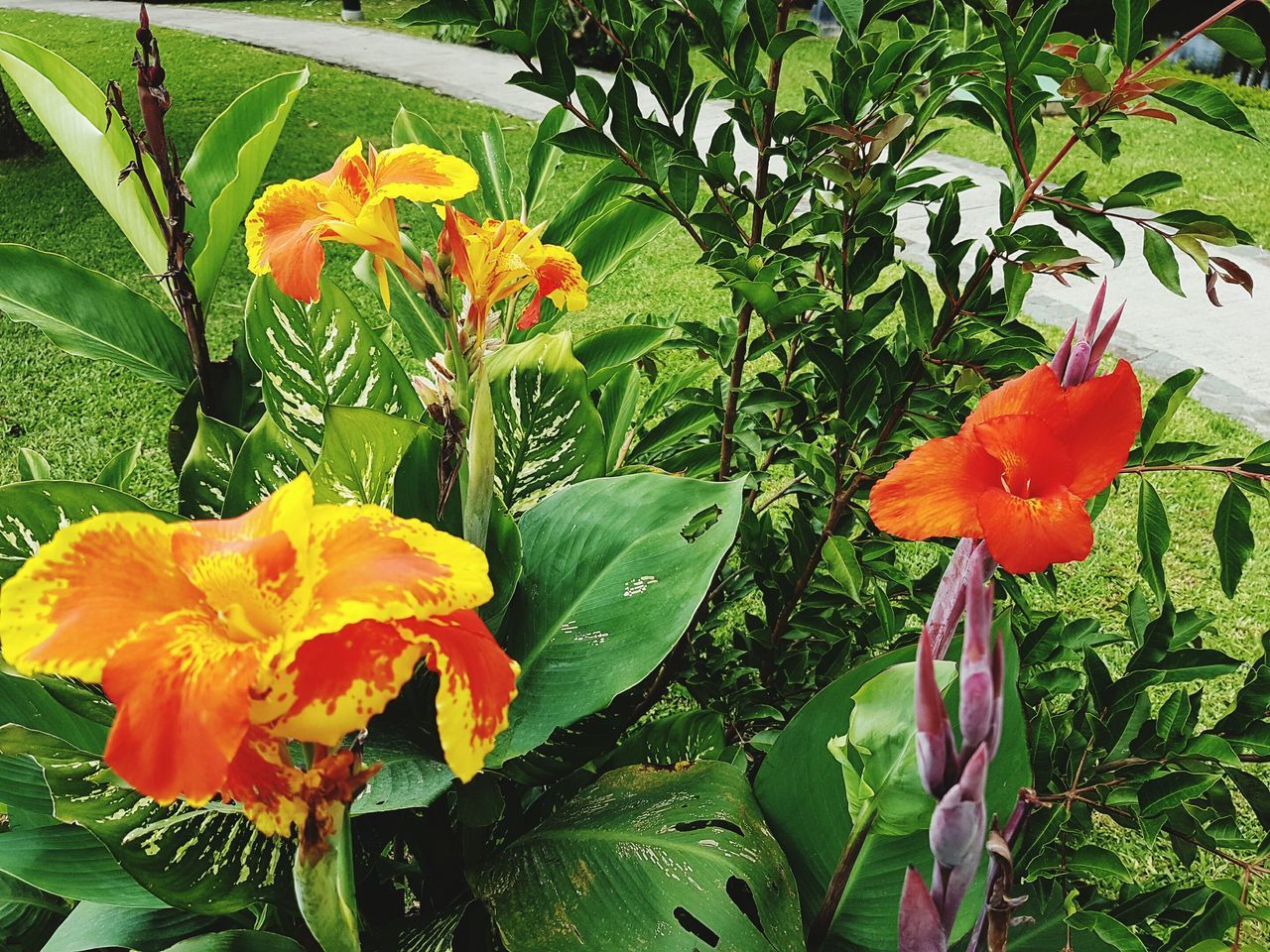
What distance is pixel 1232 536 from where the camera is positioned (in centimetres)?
95

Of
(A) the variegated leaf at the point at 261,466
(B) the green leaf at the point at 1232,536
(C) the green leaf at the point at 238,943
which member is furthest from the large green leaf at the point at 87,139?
(B) the green leaf at the point at 1232,536

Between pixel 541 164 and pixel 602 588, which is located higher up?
pixel 541 164

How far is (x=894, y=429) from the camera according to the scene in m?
1.13

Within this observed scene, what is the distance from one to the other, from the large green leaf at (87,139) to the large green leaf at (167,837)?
51cm

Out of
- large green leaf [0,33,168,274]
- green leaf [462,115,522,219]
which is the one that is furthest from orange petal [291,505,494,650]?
green leaf [462,115,522,219]

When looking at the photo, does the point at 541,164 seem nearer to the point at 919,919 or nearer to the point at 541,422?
the point at 541,422

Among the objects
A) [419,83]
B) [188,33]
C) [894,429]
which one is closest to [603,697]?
[894,429]

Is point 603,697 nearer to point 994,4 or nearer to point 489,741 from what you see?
point 489,741

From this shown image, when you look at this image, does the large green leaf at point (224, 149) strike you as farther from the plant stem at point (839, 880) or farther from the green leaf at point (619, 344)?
the plant stem at point (839, 880)

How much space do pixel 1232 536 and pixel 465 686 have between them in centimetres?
78

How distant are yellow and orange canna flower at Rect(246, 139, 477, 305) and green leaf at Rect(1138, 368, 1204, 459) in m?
0.66

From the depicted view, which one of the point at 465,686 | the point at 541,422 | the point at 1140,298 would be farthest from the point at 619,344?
the point at 1140,298

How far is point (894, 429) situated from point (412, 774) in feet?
2.09

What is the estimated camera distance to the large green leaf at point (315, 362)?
966 millimetres
